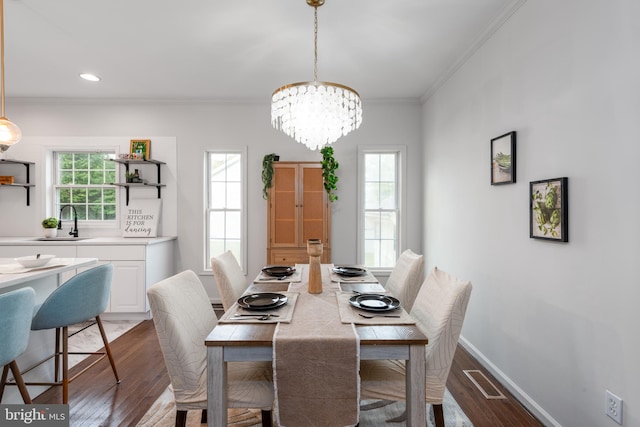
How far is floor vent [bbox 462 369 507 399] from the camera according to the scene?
2274 mm

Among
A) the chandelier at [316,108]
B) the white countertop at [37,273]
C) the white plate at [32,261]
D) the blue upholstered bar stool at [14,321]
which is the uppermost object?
the chandelier at [316,108]

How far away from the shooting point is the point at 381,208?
14.6ft

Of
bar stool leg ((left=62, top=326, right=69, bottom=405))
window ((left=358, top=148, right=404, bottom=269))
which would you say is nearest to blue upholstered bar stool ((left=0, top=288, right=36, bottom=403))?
bar stool leg ((left=62, top=326, right=69, bottom=405))

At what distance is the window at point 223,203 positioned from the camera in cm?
448

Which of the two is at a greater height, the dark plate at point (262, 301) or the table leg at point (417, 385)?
the dark plate at point (262, 301)

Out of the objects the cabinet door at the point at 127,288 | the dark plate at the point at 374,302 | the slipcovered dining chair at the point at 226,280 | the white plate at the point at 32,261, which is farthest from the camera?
the cabinet door at the point at 127,288

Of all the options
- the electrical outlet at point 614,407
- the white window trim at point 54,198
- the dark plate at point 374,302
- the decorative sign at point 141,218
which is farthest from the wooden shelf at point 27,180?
the electrical outlet at point 614,407

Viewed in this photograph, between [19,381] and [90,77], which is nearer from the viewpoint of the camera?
[19,381]

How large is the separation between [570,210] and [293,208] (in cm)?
284

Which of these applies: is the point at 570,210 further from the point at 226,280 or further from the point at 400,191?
the point at 400,191

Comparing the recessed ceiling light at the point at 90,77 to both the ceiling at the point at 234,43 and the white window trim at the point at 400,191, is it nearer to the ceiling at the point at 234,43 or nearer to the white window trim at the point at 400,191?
the ceiling at the point at 234,43

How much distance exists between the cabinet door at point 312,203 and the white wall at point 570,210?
1.72m

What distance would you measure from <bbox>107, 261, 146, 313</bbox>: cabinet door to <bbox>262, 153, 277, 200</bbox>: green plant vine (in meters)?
1.65

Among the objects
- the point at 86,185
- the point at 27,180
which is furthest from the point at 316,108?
the point at 27,180
